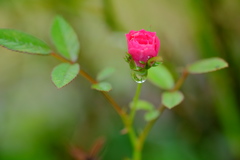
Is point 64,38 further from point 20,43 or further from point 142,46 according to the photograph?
point 142,46

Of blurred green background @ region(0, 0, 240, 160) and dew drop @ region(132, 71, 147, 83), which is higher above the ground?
dew drop @ region(132, 71, 147, 83)

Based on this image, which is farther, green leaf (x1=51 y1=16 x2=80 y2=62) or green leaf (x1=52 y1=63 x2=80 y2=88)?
green leaf (x1=51 y1=16 x2=80 y2=62)

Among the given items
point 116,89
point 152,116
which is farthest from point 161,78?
point 116,89

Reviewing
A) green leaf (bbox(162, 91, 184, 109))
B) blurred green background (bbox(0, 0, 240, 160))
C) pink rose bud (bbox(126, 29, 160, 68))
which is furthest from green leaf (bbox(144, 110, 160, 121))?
blurred green background (bbox(0, 0, 240, 160))

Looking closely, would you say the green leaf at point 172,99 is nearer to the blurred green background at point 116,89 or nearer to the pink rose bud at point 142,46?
the pink rose bud at point 142,46

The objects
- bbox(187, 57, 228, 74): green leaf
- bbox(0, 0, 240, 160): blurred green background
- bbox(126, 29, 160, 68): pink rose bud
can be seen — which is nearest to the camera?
bbox(126, 29, 160, 68): pink rose bud

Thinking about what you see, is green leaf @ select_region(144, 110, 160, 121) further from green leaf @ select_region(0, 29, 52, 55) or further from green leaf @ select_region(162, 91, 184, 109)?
green leaf @ select_region(0, 29, 52, 55)

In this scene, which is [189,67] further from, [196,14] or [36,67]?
[36,67]
